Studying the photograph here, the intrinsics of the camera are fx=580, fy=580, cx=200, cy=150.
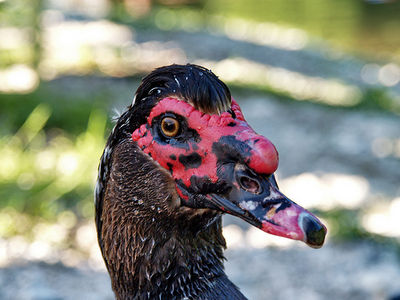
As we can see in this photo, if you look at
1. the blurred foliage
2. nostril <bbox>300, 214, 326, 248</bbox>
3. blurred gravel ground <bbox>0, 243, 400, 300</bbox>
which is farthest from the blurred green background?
nostril <bbox>300, 214, 326, 248</bbox>

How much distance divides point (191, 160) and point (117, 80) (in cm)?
543

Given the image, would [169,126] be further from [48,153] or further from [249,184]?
[48,153]

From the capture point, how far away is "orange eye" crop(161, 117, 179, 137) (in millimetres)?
1488

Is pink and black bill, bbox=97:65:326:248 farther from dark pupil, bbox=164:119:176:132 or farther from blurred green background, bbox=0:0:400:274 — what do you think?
blurred green background, bbox=0:0:400:274

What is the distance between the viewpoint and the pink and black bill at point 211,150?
1.35 meters

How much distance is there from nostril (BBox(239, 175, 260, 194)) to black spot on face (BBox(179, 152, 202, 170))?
0.13m

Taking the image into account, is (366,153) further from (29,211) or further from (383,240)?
(29,211)

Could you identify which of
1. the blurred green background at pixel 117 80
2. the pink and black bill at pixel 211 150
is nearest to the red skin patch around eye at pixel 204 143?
the pink and black bill at pixel 211 150

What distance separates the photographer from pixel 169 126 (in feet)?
4.91

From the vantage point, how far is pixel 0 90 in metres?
5.46

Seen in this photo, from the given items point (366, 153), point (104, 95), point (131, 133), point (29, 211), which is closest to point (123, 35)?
point (104, 95)

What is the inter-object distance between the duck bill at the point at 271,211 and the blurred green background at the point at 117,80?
A: 2.18 metres

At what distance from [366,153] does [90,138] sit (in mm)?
2431

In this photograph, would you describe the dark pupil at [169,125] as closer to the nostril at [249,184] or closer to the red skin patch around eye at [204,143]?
the red skin patch around eye at [204,143]
